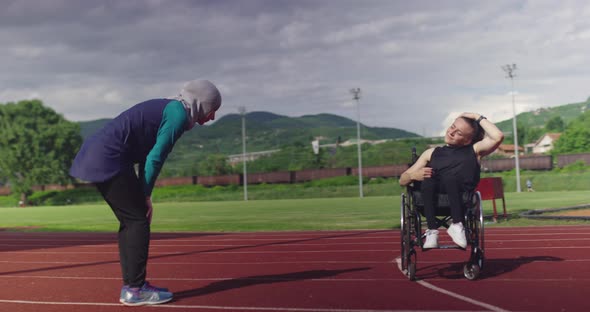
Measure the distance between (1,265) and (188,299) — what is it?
15.0 feet

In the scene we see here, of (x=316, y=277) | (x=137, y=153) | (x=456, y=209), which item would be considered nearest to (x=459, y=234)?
(x=456, y=209)

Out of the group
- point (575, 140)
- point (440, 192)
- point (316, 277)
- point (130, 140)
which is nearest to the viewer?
point (130, 140)

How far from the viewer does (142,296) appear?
431cm

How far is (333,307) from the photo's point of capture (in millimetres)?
4129

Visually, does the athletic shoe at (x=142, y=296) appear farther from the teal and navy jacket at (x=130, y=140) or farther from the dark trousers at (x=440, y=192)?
the dark trousers at (x=440, y=192)

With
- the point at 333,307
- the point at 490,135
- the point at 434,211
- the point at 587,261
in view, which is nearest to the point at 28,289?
the point at 333,307

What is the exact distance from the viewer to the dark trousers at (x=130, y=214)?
4059 mm

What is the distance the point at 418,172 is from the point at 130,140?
260cm

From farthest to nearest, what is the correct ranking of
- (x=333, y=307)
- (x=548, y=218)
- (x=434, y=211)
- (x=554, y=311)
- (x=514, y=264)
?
(x=548, y=218), (x=514, y=264), (x=434, y=211), (x=333, y=307), (x=554, y=311)

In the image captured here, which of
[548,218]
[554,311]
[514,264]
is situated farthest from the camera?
[548,218]

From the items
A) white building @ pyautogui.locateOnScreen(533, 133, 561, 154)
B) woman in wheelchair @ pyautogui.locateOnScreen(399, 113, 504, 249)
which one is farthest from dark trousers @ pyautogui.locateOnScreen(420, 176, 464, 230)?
white building @ pyautogui.locateOnScreen(533, 133, 561, 154)

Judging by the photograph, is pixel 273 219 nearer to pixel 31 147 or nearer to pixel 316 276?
pixel 316 276

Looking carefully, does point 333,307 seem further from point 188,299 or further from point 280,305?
point 188,299

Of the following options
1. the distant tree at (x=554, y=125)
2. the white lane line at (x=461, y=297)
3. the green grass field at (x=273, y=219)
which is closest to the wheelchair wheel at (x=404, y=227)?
the white lane line at (x=461, y=297)
